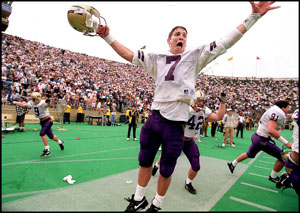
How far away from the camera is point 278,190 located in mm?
3910

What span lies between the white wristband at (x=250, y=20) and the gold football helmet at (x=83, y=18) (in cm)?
161

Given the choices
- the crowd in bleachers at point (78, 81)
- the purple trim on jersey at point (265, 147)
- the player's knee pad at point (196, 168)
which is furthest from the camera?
the crowd in bleachers at point (78, 81)

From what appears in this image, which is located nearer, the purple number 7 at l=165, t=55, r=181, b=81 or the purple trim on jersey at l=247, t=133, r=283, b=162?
the purple number 7 at l=165, t=55, r=181, b=81

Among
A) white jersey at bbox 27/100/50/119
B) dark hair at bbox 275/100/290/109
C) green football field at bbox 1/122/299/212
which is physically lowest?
green football field at bbox 1/122/299/212

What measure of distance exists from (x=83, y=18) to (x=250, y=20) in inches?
70.8

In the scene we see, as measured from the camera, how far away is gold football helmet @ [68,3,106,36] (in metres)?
1.98

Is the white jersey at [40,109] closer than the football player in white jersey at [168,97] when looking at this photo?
No

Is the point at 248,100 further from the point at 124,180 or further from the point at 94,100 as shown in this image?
the point at 124,180

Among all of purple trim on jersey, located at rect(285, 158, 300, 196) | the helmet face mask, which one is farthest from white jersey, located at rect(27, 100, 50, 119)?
purple trim on jersey, located at rect(285, 158, 300, 196)

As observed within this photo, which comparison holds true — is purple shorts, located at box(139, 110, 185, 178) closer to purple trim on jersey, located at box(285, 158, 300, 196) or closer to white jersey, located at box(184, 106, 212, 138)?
white jersey, located at box(184, 106, 212, 138)

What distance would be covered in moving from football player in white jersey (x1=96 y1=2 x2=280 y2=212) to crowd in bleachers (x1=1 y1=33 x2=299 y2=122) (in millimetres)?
6507

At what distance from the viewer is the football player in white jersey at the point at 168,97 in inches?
84.3

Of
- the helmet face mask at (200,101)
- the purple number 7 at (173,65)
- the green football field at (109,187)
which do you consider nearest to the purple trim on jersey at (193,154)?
the green football field at (109,187)

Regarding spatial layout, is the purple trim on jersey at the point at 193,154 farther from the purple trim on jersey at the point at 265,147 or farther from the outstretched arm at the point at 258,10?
the outstretched arm at the point at 258,10
